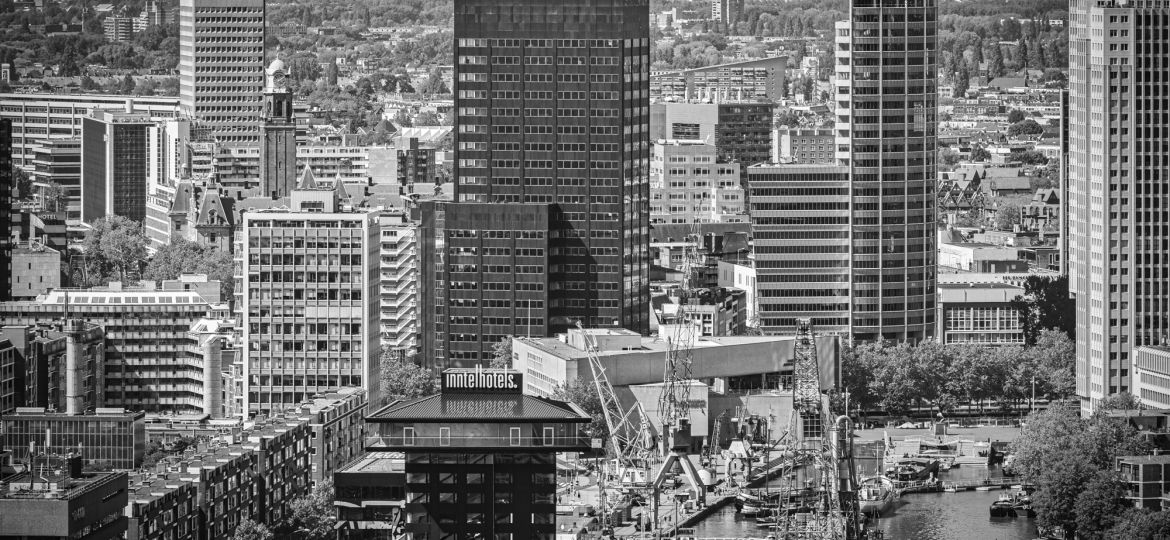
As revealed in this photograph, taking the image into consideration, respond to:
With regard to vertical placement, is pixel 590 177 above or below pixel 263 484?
above

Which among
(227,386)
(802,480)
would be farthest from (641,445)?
(227,386)

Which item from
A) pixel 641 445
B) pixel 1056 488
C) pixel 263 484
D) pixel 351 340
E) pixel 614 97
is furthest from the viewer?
pixel 614 97

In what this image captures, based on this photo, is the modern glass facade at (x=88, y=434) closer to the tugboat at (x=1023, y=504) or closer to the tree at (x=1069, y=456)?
the tree at (x=1069, y=456)

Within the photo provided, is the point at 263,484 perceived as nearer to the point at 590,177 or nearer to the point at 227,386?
the point at 227,386

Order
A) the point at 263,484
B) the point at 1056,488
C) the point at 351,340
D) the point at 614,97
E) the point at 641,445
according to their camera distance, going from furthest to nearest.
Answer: the point at 614,97
the point at 641,445
the point at 351,340
the point at 1056,488
the point at 263,484

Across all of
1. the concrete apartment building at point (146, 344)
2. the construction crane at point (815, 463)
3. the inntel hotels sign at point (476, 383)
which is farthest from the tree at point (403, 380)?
the inntel hotels sign at point (476, 383)

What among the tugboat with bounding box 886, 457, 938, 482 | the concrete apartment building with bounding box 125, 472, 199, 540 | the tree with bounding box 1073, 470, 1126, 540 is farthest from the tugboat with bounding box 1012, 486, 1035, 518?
the concrete apartment building with bounding box 125, 472, 199, 540

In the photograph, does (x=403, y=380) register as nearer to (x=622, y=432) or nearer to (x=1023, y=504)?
(x=622, y=432)
